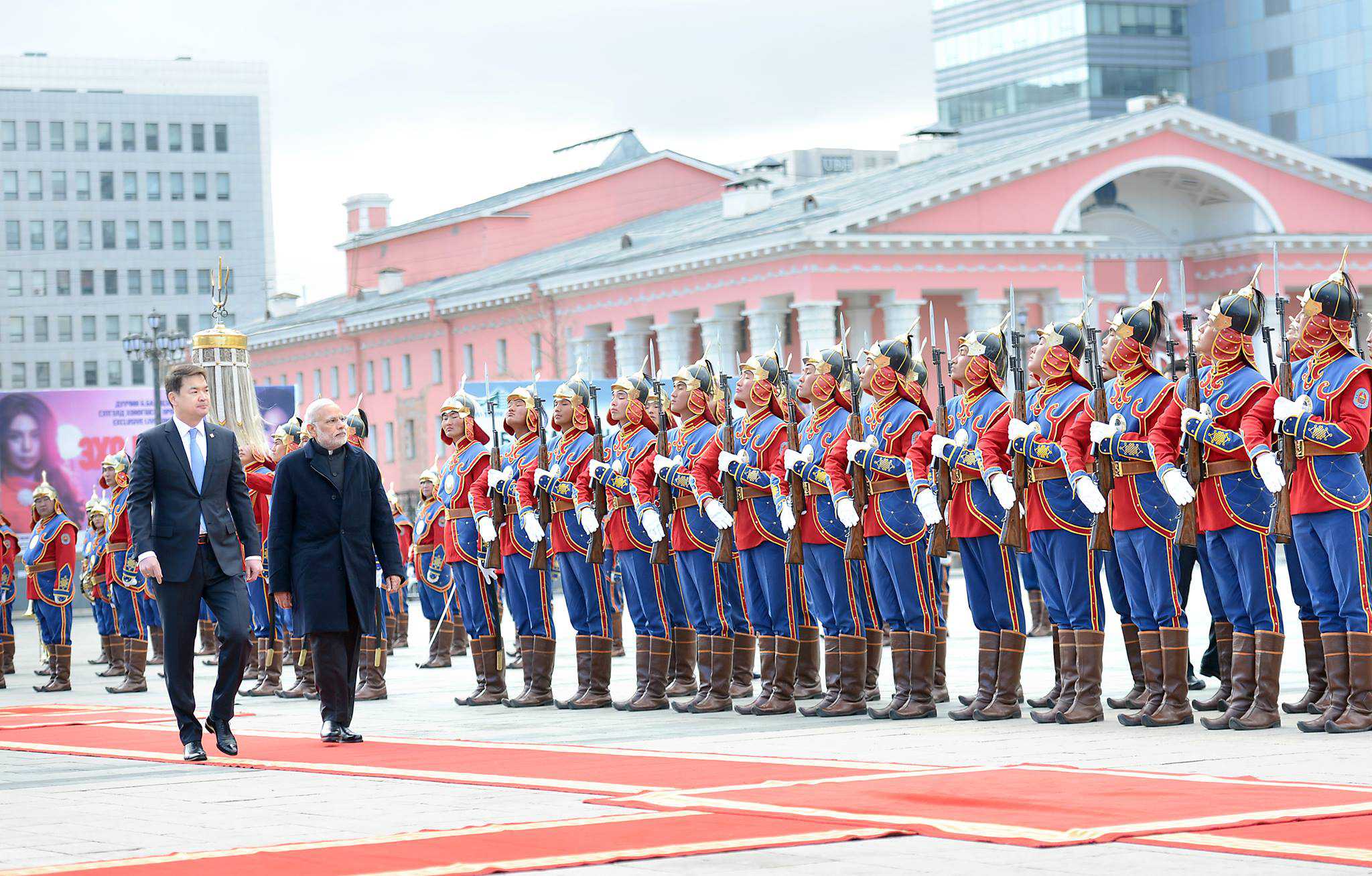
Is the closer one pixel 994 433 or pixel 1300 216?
pixel 994 433

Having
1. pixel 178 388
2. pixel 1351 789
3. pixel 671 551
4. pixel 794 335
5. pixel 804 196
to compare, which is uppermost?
pixel 804 196

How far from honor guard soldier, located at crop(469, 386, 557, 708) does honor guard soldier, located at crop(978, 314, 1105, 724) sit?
3736 millimetres

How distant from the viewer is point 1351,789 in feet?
27.1

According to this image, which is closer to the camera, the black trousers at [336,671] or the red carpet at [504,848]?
the red carpet at [504,848]

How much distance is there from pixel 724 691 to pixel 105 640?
9.75m

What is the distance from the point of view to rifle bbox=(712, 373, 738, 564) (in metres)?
13.8

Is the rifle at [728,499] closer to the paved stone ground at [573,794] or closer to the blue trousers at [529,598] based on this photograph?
the paved stone ground at [573,794]

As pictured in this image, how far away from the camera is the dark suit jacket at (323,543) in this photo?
12203 millimetres

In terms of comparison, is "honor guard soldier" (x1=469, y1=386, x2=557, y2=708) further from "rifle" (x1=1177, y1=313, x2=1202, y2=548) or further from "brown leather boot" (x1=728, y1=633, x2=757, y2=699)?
"rifle" (x1=1177, y1=313, x2=1202, y2=548)

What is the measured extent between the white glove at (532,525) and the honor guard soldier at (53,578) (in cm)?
605

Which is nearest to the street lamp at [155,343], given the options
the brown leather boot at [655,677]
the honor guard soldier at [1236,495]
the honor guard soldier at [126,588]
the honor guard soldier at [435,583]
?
the honor guard soldier at [435,583]

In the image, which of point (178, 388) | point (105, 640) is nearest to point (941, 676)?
point (178, 388)

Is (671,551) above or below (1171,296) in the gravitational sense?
below

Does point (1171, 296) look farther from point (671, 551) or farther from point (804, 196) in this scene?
point (671, 551)
